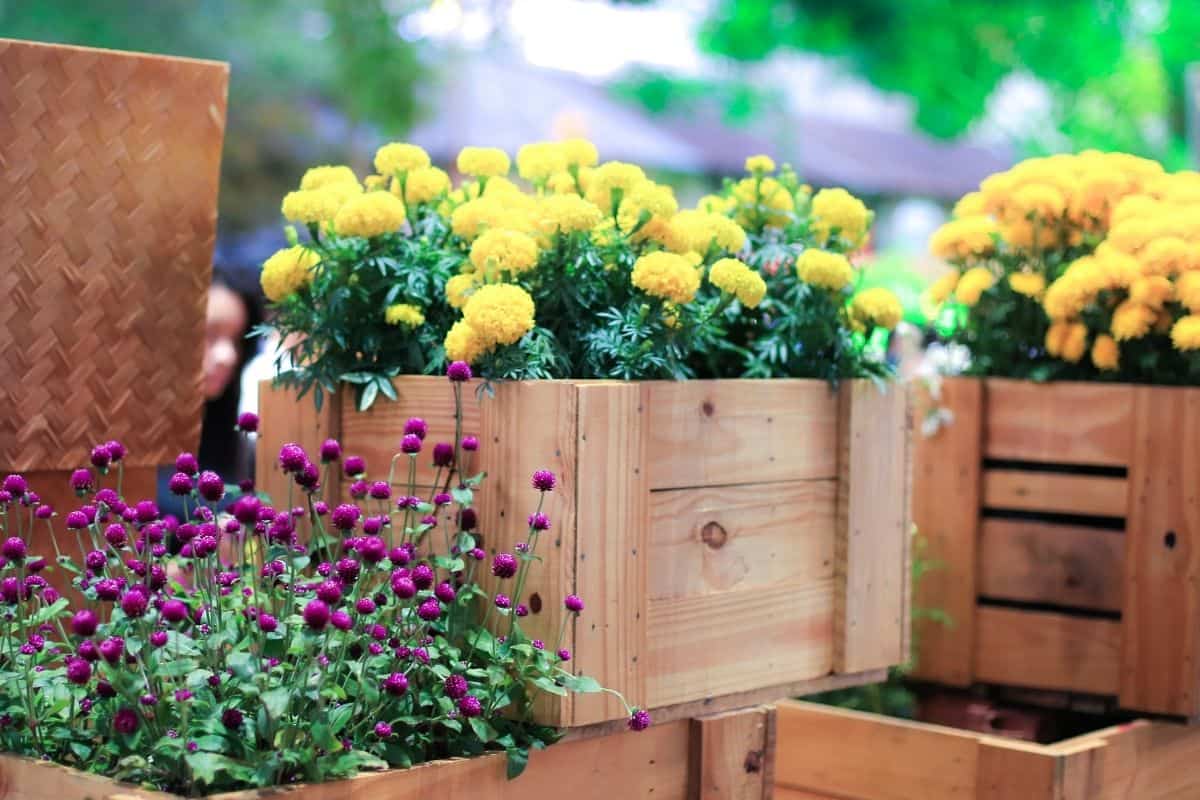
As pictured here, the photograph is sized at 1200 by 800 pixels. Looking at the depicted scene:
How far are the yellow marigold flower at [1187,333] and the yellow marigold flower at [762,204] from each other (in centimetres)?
86

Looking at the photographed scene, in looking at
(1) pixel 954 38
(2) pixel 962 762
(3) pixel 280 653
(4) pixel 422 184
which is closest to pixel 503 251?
(4) pixel 422 184

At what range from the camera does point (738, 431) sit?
102 inches

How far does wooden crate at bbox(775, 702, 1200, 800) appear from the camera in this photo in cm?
292

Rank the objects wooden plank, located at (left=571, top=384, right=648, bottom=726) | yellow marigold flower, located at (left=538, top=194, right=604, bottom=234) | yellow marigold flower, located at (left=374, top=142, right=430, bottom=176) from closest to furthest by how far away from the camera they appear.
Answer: wooden plank, located at (left=571, top=384, right=648, bottom=726)
yellow marigold flower, located at (left=538, top=194, right=604, bottom=234)
yellow marigold flower, located at (left=374, top=142, right=430, bottom=176)

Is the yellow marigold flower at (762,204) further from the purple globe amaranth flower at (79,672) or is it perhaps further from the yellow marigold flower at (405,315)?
the purple globe amaranth flower at (79,672)

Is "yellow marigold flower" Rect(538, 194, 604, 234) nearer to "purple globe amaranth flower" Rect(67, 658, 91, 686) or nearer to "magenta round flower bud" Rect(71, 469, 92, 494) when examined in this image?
"magenta round flower bud" Rect(71, 469, 92, 494)

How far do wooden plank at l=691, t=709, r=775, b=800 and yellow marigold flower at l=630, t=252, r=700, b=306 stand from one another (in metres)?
0.70

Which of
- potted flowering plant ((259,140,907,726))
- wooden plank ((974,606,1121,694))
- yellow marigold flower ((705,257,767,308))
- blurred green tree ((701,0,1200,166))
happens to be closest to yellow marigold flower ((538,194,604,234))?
potted flowering plant ((259,140,907,726))

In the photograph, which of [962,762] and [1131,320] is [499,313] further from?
[1131,320]

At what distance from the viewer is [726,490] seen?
259 centimetres

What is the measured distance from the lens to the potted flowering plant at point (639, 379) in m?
2.37

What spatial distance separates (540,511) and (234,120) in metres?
9.86

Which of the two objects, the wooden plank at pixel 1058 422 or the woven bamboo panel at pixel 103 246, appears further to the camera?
the wooden plank at pixel 1058 422

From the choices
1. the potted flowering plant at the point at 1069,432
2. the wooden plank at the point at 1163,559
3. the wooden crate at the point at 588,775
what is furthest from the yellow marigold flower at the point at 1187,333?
the wooden crate at the point at 588,775
